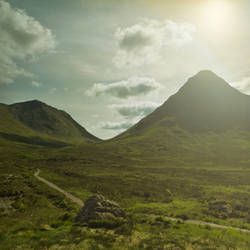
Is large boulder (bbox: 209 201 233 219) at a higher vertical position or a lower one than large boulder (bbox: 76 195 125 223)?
lower

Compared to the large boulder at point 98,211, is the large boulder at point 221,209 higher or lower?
lower

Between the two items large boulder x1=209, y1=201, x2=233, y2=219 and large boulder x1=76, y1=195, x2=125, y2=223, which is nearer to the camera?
large boulder x1=76, y1=195, x2=125, y2=223

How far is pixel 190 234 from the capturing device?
2647 cm

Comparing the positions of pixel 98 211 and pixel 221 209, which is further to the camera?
pixel 221 209

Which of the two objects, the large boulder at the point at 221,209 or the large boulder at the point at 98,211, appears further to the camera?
the large boulder at the point at 221,209

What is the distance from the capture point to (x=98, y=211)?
3119 centimetres

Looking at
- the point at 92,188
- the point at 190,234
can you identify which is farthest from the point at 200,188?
the point at 190,234

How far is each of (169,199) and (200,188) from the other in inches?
846

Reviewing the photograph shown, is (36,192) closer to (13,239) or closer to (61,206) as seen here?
(61,206)

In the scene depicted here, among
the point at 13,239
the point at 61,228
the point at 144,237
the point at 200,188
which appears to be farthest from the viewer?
the point at 200,188

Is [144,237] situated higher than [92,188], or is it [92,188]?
[144,237]

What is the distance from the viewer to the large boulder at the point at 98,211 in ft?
97.9

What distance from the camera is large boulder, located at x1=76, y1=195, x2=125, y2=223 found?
29.8 metres

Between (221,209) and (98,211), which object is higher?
(98,211)
